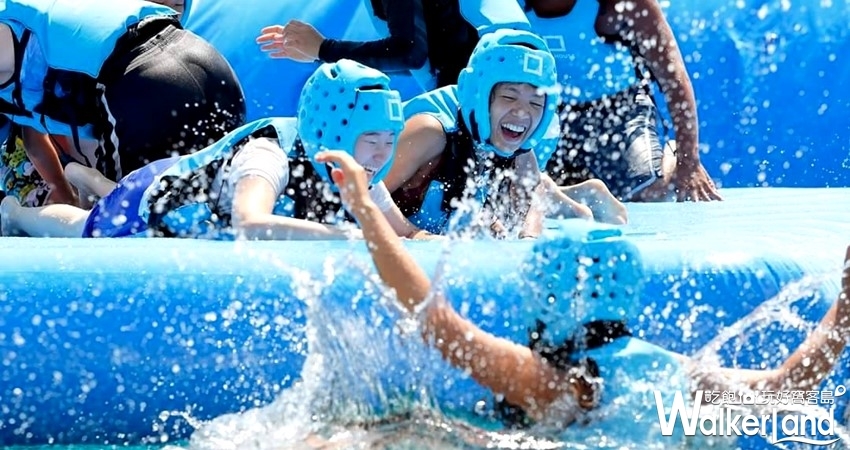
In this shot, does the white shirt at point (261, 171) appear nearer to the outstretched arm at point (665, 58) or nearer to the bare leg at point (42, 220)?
the bare leg at point (42, 220)

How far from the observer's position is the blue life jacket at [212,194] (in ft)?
9.27

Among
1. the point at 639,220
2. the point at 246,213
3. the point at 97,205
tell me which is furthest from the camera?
the point at 639,220

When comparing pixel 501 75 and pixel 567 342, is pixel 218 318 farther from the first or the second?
pixel 501 75

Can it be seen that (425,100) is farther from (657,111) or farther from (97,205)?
(657,111)

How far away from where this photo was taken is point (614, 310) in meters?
2.01

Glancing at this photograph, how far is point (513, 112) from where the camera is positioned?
3.02 meters

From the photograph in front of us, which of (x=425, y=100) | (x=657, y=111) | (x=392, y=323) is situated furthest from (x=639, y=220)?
(x=392, y=323)

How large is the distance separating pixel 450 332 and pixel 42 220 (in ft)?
4.46

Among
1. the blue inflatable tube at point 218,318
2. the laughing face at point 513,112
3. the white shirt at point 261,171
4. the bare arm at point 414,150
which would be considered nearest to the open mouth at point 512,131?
the laughing face at point 513,112

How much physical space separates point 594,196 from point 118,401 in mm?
1537

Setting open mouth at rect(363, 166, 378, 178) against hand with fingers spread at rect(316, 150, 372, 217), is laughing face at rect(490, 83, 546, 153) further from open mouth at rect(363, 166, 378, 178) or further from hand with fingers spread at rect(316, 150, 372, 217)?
hand with fingers spread at rect(316, 150, 372, 217)

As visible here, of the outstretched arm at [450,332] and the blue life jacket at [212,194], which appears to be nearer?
the outstretched arm at [450,332]

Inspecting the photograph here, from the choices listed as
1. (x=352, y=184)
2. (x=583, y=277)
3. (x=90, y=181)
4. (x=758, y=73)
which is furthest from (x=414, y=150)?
(x=758, y=73)

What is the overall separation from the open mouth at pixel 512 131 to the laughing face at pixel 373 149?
38 centimetres
